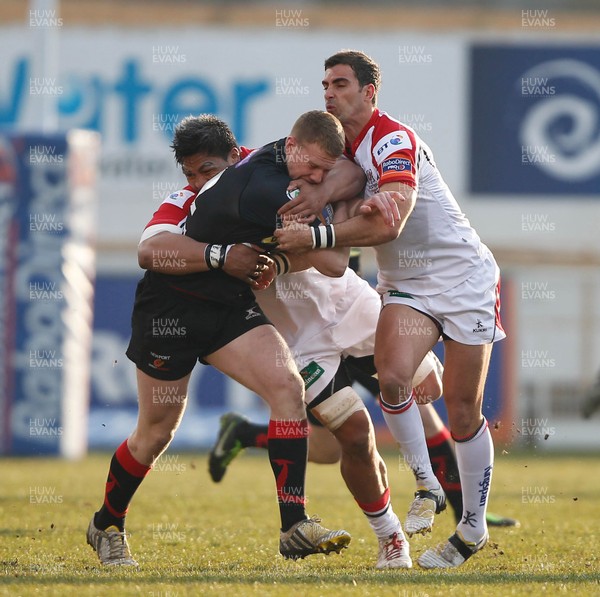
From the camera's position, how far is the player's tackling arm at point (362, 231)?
19.5 ft

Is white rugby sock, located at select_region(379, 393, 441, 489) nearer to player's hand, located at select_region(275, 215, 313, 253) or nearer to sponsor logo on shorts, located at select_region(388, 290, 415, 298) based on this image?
sponsor logo on shorts, located at select_region(388, 290, 415, 298)

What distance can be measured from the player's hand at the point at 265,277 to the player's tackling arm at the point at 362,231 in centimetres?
26

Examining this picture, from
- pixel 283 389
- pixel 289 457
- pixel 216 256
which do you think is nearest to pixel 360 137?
pixel 216 256

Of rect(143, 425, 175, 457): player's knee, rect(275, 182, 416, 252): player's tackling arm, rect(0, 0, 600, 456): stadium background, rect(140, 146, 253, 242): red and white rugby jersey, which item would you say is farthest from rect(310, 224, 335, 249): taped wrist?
rect(0, 0, 600, 456): stadium background

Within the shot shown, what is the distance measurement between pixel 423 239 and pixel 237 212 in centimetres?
100

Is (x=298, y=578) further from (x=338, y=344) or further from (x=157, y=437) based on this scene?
(x=338, y=344)

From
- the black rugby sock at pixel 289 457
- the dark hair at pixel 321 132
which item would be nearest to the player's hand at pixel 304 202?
the dark hair at pixel 321 132

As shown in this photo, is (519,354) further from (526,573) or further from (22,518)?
(526,573)

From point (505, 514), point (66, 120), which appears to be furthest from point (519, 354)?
point (505, 514)

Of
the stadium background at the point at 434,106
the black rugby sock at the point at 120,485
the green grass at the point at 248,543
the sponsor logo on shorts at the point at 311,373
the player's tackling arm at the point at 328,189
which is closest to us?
the green grass at the point at 248,543

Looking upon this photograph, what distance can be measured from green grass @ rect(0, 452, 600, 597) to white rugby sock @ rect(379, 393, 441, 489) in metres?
0.50

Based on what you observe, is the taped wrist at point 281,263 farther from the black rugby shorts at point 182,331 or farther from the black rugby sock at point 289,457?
the black rugby sock at point 289,457

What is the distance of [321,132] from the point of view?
593cm

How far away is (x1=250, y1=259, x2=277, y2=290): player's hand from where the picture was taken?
6250 mm
